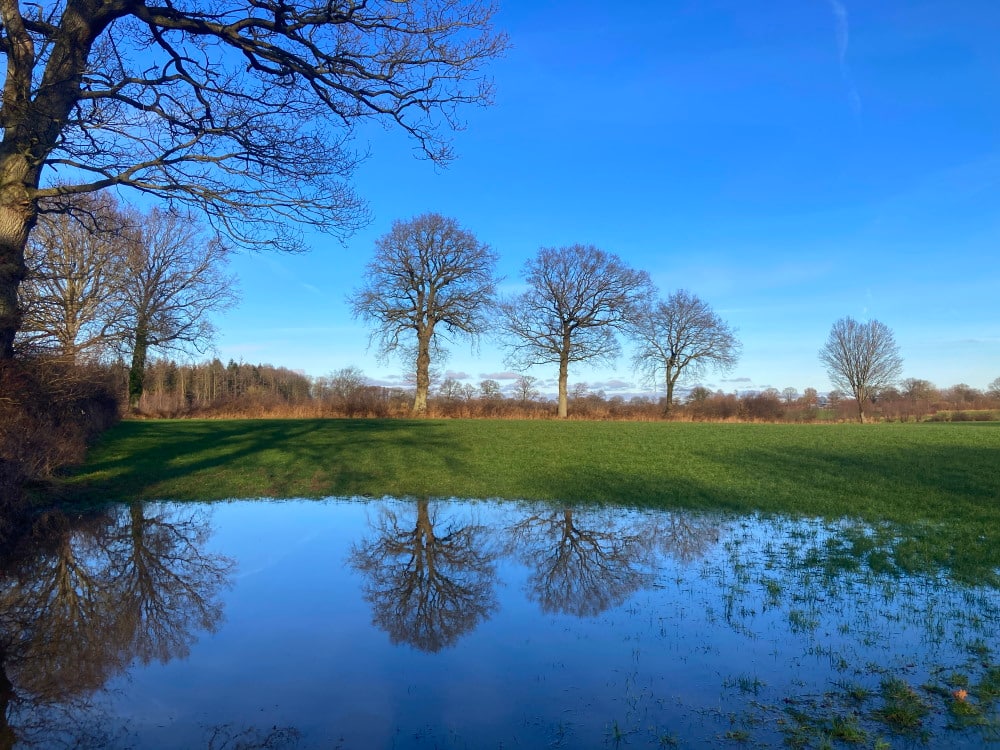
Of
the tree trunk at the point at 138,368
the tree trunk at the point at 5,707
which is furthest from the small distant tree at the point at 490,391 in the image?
the tree trunk at the point at 5,707

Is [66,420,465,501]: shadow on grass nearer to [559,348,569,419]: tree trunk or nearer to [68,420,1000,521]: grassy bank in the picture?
[68,420,1000,521]: grassy bank

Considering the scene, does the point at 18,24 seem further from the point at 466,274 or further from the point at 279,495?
the point at 466,274

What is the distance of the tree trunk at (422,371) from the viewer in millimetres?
42875

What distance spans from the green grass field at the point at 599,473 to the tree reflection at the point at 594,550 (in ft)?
5.90

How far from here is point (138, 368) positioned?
38.8 m

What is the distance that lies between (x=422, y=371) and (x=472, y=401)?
21.1ft

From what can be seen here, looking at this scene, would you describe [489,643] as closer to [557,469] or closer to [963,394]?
[557,469]

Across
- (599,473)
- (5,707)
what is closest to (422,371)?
(599,473)

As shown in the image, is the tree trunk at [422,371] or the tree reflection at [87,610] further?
the tree trunk at [422,371]

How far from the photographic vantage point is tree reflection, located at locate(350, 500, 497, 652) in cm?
579

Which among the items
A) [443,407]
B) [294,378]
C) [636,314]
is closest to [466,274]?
[443,407]

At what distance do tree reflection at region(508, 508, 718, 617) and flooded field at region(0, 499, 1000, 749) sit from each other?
5 cm

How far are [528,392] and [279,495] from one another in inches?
1718

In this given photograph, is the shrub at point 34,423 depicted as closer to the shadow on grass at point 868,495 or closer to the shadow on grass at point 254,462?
the shadow on grass at point 254,462
